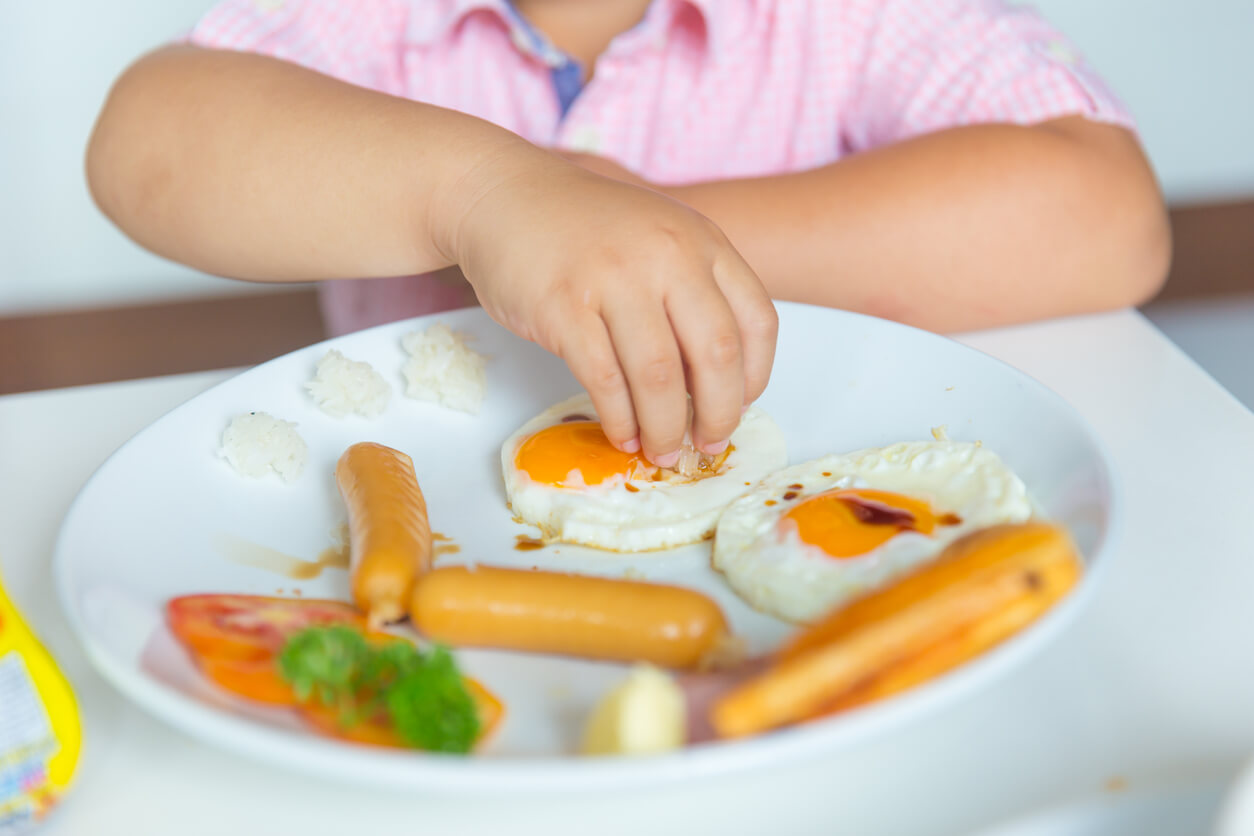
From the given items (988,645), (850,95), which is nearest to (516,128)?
(850,95)

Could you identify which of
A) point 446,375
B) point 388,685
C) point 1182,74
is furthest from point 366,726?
point 1182,74

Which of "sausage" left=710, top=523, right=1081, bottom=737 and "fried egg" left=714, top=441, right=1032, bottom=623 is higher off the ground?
"sausage" left=710, top=523, right=1081, bottom=737

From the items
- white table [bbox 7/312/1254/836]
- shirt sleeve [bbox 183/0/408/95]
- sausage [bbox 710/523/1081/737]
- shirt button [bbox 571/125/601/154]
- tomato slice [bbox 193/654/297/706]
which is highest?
shirt sleeve [bbox 183/0/408/95]

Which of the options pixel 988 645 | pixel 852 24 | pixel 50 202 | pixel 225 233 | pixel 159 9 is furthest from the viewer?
pixel 50 202

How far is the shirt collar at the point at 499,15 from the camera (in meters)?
1.57

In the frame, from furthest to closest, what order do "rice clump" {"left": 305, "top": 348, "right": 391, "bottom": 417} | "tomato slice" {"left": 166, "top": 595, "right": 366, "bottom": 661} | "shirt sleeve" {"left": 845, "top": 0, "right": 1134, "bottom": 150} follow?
"shirt sleeve" {"left": 845, "top": 0, "right": 1134, "bottom": 150}
"rice clump" {"left": 305, "top": 348, "right": 391, "bottom": 417}
"tomato slice" {"left": 166, "top": 595, "right": 366, "bottom": 661}

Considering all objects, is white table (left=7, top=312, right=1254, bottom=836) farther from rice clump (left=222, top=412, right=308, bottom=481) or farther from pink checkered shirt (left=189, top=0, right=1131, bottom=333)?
pink checkered shirt (left=189, top=0, right=1131, bottom=333)

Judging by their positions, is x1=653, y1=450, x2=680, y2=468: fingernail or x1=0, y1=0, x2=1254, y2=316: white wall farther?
x1=0, y1=0, x2=1254, y2=316: white wall

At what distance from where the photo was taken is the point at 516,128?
5.57ft

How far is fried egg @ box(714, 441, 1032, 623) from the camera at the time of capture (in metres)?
0.73

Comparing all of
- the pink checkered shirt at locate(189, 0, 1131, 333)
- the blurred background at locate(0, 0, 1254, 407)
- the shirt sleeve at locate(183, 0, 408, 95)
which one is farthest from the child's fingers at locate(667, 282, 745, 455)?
the blurred background at locate(0, 0, 1254, 407)

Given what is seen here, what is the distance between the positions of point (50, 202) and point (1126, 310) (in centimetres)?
310

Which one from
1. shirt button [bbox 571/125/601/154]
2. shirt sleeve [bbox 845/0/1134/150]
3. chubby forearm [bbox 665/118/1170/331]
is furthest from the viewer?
shirt button [bbox 571/125/601/154]

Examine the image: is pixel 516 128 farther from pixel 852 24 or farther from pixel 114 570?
pixel 114 570
